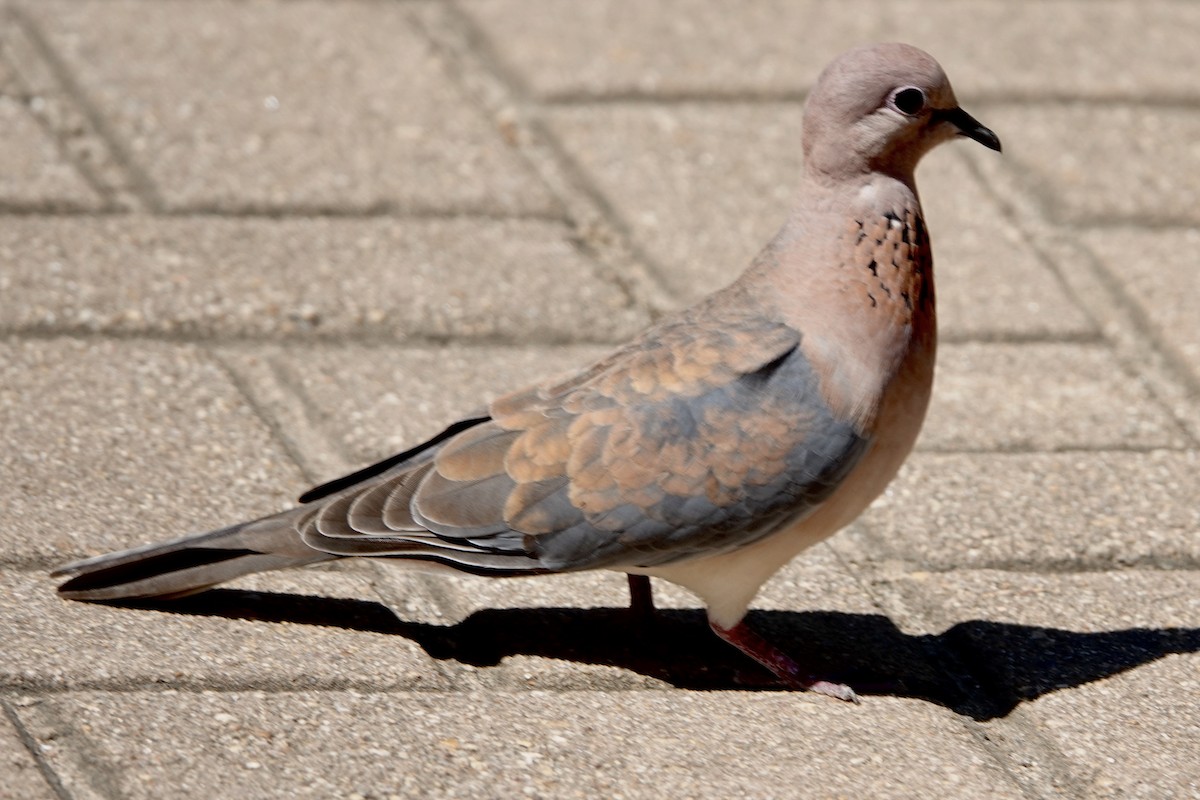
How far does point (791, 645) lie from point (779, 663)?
0.18m

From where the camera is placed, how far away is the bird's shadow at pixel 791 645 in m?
3.11

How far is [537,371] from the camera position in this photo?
407 centimetres

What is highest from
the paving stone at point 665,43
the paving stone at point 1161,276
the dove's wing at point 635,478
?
the dove's wing at point 635,478

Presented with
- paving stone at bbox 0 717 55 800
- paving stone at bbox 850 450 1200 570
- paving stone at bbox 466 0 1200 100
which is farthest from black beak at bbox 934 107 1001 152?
paving stone at bbox 466 0 1200 100

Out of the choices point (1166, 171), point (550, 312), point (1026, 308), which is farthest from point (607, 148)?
point (1166, 171)

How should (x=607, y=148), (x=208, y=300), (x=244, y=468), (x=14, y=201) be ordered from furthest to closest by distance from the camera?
(x=607, y=148) → (x=14, y=201) → (x=208, y=300) → (x=244, y=468)

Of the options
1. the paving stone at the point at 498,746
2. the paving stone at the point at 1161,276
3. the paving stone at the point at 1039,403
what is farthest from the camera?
the paving stone at the point at 1161,276

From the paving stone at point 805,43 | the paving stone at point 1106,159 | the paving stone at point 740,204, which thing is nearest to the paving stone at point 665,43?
the paving stone at point 805,43

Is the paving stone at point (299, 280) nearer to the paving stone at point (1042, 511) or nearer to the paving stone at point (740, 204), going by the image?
the paving stone at point (740, 204)

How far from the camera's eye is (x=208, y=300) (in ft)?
13.6

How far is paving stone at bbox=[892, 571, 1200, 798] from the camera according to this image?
292 cm

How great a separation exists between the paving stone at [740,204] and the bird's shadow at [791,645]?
129cm

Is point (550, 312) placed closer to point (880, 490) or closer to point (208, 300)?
point (208, 300)

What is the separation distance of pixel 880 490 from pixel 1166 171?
2491 mm
